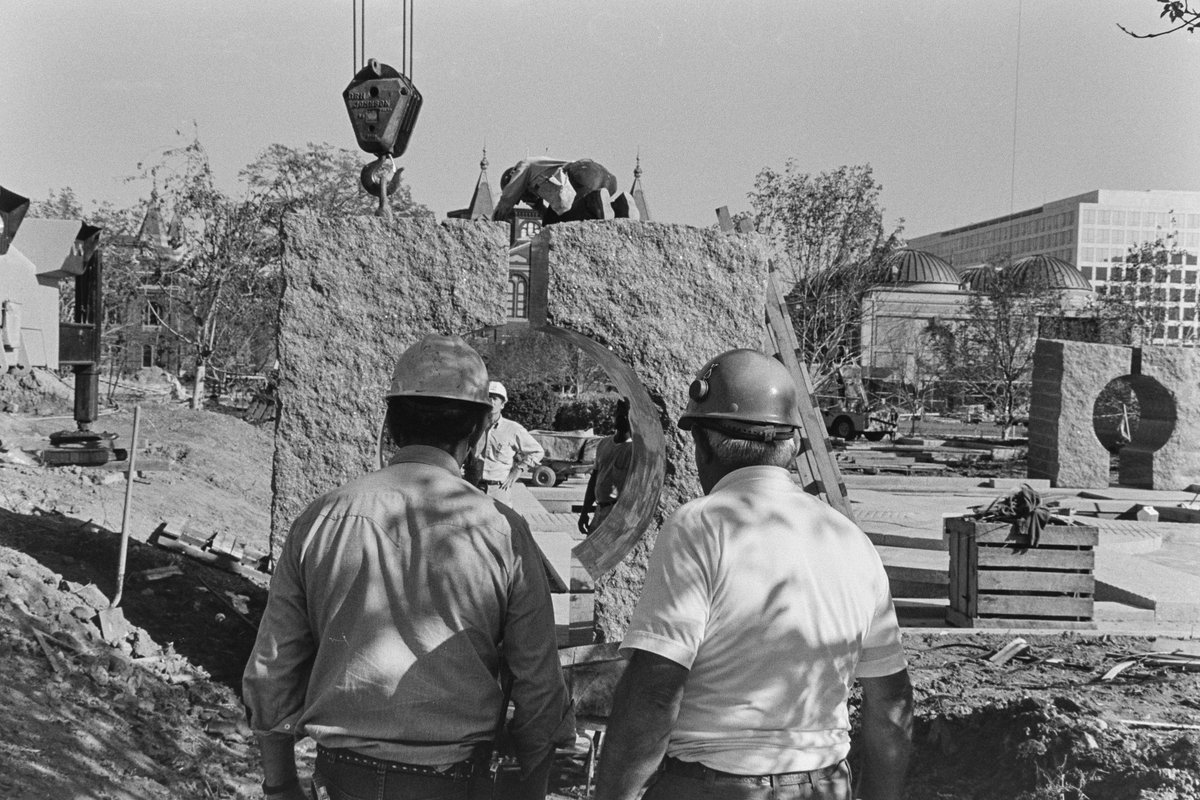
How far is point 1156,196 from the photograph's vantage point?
98938 millimetres

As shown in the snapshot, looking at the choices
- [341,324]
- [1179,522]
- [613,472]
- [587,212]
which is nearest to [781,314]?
[587,212]

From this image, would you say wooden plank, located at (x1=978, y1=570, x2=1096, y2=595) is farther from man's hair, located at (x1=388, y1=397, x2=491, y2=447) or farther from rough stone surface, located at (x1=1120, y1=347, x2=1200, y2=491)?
rough stone surface, located at (x1=1120, y1=347, x2=1200, y2=491)

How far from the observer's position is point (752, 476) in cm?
217

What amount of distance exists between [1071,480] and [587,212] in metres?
13.6

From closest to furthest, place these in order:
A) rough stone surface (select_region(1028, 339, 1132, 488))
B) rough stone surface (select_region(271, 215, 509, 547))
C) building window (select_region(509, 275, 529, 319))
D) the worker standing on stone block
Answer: rough stone surface (select_region(271, 215, 509, 547)), the worker standing on stone block, rough stone surface (select_region(1028, 339, 1132, 488)), building window (select_region(509, 275, 529, 319))

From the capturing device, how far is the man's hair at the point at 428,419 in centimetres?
232

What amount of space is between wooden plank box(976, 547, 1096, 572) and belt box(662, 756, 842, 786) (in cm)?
514

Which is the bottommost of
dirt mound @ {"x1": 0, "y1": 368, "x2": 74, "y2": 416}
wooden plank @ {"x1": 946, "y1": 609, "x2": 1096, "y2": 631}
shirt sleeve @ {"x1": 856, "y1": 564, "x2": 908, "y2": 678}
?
wooden plank @ {"x1": 946, "y1": 609, "x2": 1096, "y2": 631}

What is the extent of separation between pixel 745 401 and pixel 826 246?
20.9m

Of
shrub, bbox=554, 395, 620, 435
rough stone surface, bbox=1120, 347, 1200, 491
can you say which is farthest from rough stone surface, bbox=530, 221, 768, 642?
shrub, bbox=554, 395, 620, 435

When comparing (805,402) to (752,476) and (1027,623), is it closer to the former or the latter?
(1027,623)

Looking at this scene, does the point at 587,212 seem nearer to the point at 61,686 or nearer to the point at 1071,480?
the point at 61,686

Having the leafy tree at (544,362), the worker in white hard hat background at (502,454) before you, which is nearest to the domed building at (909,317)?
the leafy tree at (544,362)

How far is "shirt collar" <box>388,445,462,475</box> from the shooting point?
2295mm
